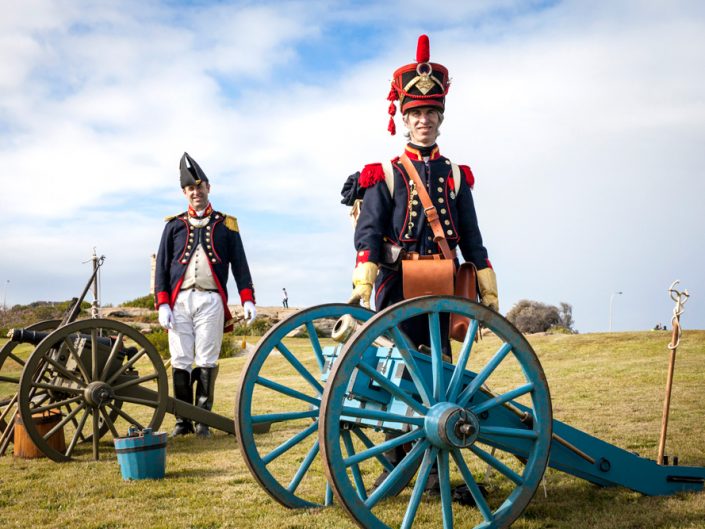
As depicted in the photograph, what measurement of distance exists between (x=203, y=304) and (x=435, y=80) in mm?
3281

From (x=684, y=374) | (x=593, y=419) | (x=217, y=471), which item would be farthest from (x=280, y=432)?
(x=684, y=374)

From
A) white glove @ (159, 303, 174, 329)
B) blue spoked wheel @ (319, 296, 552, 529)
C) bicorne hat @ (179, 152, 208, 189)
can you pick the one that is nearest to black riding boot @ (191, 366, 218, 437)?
white glove @ (159, 303, 174, 329)

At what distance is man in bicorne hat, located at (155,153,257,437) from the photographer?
649 cm

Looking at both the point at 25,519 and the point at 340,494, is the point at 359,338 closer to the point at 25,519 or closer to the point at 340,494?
the point at 340,494

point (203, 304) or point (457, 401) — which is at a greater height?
point (203, 304)

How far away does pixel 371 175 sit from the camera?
402cm

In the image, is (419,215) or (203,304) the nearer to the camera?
(419,215)

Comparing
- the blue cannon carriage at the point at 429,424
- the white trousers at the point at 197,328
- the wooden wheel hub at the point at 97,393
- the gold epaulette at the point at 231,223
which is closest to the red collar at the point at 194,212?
the gold epaulette at the point at 231,223

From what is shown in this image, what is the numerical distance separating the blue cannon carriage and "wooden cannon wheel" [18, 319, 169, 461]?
214 centimetres

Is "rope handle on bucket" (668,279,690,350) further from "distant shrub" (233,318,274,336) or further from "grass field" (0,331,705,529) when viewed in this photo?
"distant shrub" (233,318,274,336)

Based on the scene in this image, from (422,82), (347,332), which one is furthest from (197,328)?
(347,332)

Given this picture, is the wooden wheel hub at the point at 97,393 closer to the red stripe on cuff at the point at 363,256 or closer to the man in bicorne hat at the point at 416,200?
the man in bicorne hat at the point at 416,200

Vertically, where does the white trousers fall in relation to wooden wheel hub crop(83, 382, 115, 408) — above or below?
above

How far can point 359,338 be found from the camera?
2789 millimetres
